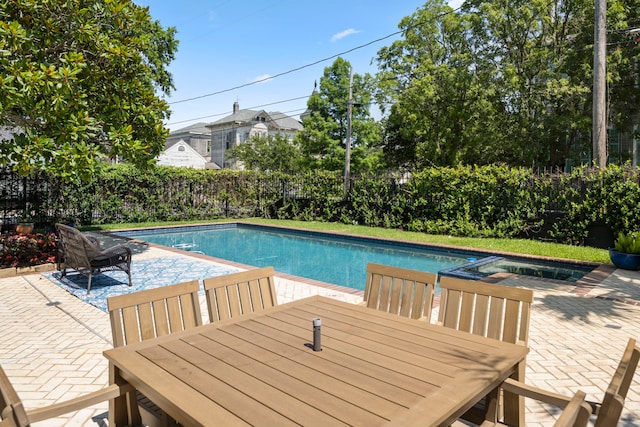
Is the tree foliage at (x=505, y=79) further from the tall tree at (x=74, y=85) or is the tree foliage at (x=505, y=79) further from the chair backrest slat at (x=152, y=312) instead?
the chair backrest slat at (x=152, y=312)

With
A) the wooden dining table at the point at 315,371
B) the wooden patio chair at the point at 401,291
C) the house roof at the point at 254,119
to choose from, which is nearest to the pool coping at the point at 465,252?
the wooden patio chair at the point at 401,291

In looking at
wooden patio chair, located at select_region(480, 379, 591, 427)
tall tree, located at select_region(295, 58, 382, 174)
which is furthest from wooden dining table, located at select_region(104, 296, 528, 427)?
tall tree, located at select_region(295, 58, 382, 174)

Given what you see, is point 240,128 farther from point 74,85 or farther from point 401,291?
Answer: point 401,291

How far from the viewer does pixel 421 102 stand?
2375cm

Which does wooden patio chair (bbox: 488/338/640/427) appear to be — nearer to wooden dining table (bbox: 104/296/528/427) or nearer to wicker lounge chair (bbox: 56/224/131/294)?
wooden dining table (bbox: 104/296/528/427)

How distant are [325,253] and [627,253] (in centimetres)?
718

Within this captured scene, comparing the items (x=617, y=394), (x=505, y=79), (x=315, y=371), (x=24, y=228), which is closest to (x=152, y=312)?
(x=315, y=371)

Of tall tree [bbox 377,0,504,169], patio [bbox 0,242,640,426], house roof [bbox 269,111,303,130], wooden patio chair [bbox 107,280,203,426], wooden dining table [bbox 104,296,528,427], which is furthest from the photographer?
house roof [bbox 269,111,303,130]

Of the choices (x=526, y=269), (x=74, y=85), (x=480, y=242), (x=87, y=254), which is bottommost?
(x=526, y=269)

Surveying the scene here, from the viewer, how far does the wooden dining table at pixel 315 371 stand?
5.44ft

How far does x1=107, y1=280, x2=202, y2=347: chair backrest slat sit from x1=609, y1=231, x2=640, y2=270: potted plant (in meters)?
8.88

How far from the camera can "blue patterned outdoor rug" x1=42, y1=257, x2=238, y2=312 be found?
668 cm

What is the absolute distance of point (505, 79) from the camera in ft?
69.2

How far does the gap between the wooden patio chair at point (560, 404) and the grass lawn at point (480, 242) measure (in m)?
8.66
